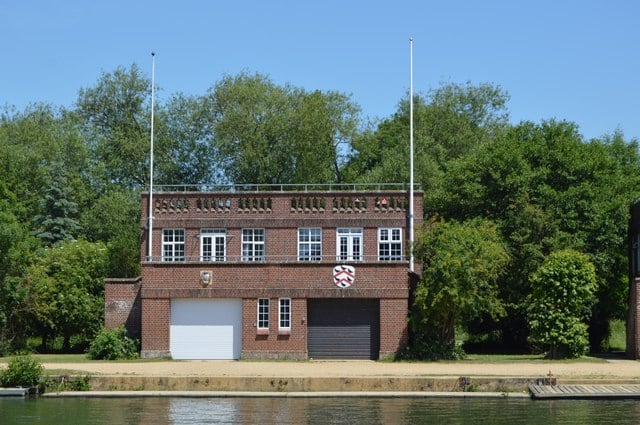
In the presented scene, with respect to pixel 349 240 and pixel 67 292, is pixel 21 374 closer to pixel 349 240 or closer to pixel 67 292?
pixel 67 292

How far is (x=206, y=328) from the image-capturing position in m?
49.0

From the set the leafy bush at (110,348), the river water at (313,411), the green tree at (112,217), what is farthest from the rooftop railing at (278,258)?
the river water at (313,411)

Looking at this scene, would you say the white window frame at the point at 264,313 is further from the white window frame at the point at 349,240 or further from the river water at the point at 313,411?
the river water at the point at 313,411

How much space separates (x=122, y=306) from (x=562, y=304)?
19.4 meters

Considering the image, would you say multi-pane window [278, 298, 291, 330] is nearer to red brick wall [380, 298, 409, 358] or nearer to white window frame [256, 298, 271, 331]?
white window frame [256, 298, 271, 331]

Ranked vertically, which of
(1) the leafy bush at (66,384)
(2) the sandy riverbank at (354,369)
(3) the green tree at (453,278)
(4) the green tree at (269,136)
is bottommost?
(1) the leafy bush at (66,384)

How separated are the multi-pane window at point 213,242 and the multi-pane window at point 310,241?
3.56m

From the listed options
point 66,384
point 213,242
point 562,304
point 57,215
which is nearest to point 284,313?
point 213,242

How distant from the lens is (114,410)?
3388cm

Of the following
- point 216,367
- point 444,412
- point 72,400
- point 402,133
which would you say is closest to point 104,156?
point 402,133

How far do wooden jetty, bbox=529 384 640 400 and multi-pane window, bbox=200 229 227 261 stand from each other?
20.1m

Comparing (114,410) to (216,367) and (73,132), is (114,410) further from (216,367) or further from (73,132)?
(73,132)

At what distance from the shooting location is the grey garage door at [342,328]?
4825 cm

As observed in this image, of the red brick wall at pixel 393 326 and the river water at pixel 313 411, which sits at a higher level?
the red brick wall at pixel 393 326
